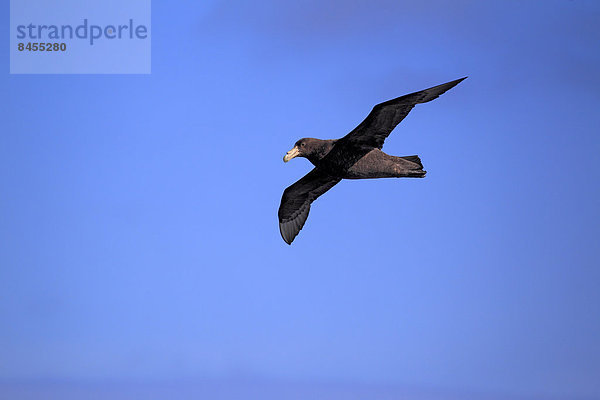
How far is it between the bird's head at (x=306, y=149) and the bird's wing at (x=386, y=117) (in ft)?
1.94

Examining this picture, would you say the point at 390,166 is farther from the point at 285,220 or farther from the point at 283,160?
the point at 285,220

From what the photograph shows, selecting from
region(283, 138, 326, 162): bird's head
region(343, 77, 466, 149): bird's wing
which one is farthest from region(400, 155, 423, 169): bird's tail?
region(283, 138, 326, 162): bird's head

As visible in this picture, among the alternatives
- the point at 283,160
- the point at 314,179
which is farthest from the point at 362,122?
the point at 314,179

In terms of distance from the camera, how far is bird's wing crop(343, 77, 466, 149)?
15.1 meters

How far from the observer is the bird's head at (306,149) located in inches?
647

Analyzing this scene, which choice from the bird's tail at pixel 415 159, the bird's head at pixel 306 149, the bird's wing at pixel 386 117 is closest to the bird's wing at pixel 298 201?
the bird's head at pixel 306 149

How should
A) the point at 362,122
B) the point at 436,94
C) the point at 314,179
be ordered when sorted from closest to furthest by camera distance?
the point at 436,94 < the point at 362,122 < the point at 314,179

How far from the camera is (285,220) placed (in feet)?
64.9

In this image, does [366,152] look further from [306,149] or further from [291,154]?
[291,154]

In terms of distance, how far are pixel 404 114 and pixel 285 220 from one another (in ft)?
17.0

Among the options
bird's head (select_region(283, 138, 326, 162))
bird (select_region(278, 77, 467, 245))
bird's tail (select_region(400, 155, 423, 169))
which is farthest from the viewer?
bird's head (select_region(283, 138, 326, 162))

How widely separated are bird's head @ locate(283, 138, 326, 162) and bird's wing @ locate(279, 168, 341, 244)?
8.30ft

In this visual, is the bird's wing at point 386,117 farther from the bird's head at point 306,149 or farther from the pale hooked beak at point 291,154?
the pale hooked beak at point 291,154

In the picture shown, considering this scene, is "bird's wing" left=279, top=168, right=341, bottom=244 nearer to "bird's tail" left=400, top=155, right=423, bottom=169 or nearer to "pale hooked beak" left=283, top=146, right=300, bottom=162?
"pale hooked beak" left=283, top=146, right=300, bottom=162
